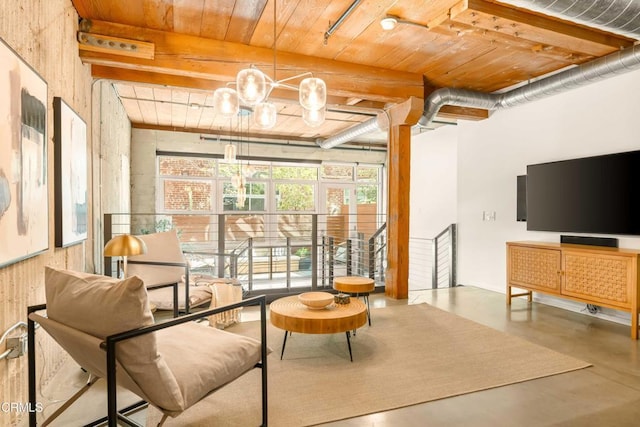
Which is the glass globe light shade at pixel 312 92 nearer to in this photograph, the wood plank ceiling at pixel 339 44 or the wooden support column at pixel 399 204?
the wood plank ceiling at pixel 339 44

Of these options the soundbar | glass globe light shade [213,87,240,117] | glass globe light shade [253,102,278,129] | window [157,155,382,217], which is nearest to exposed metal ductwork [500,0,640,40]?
glass globe light shade [253,102,278,129]

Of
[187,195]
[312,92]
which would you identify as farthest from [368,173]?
[312,92]

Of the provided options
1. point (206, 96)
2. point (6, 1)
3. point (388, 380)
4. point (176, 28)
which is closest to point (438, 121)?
point (206, 96)

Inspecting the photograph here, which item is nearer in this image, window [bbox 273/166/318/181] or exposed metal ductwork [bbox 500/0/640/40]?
exposed metal ductwork [bbox 500/0/640/40]

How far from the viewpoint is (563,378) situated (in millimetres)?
2434

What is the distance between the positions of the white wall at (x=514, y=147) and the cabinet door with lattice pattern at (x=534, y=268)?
0.46 metres

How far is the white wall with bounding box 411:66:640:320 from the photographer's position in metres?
3.69

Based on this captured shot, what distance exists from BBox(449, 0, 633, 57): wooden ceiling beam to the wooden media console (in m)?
1.94

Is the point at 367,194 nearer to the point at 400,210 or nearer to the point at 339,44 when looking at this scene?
the point at 400,210

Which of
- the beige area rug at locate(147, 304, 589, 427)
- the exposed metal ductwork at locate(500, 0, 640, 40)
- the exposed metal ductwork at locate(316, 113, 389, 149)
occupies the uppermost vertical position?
the exposed metal ductwork at locate(316, 113, 389, 149)

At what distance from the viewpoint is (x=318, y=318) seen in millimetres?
2488

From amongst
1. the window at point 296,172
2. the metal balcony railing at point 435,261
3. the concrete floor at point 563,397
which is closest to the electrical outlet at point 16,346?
the concrete floor at point 563,397

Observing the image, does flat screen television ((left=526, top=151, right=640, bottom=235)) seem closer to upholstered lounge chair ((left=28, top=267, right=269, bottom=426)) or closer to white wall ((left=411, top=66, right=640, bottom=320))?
white wall ((left=411, top=66, right=640, bottom=320))

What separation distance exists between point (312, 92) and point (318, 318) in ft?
5.09
